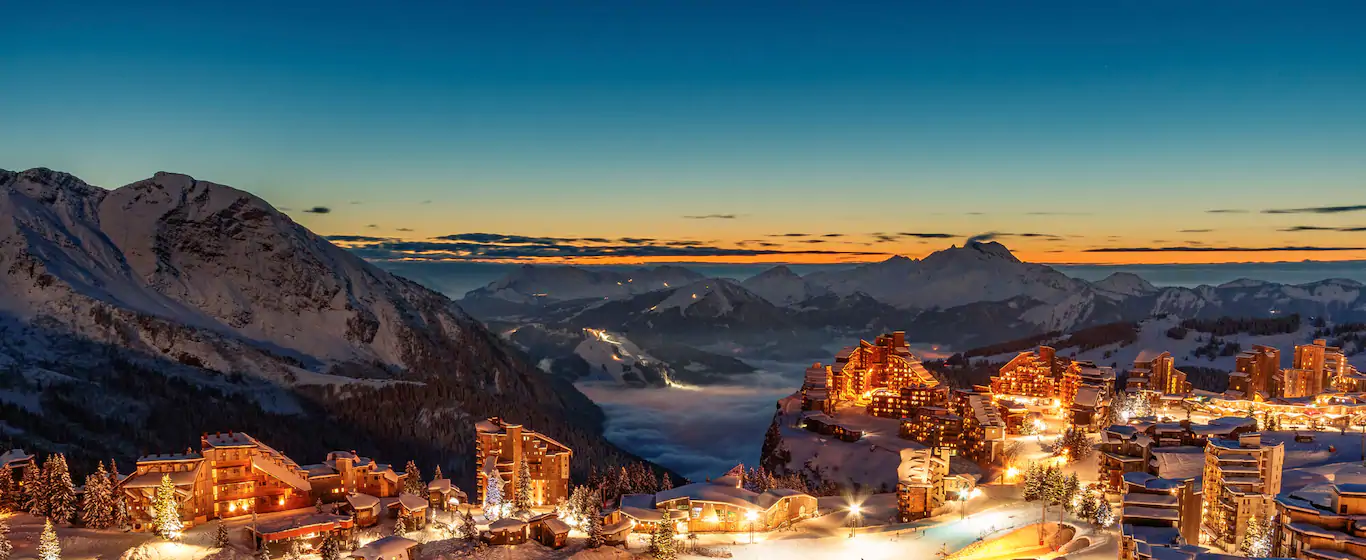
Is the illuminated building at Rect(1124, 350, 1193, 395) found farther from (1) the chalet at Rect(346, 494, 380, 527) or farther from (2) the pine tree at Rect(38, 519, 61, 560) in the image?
(2) the pine tree at Rect(38, 519, 61, 560)

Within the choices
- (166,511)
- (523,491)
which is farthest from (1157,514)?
(166,511)

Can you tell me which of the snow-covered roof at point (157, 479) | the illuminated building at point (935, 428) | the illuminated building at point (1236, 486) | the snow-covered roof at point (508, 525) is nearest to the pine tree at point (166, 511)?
the snow-covered roof at point (157, 479)

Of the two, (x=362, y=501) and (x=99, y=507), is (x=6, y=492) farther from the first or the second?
(x=362, y=501)

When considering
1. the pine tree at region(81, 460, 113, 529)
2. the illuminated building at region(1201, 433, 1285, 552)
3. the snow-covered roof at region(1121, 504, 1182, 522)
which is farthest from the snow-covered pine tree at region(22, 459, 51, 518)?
the illuminated building at region(1201, 433, 1285, 552)

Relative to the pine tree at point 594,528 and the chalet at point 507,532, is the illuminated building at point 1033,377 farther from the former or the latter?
the chalet at point 507,532

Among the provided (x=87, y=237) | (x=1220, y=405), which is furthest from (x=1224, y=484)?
(x=87, y=237)

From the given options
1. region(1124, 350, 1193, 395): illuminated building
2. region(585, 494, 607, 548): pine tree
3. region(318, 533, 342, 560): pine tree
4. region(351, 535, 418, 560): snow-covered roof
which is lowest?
region(1124, 350, 1193, 395): illuminated building

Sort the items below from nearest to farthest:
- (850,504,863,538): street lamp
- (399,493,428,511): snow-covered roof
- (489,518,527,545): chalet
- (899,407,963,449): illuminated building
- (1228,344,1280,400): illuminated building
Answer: (489,518,527,545): chalet < (399,493,428,511): snow-covered roof < (850,504,863,538): street lamp < (899,407,963,449): illuminated building < (1228,344,1280,400): illuminated building
